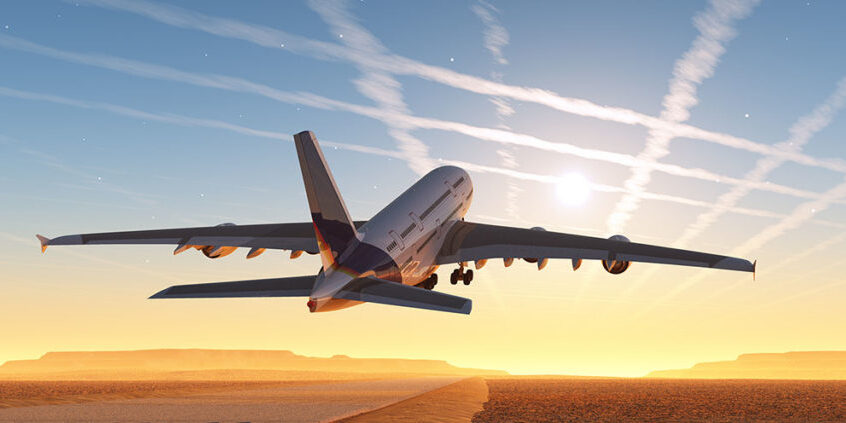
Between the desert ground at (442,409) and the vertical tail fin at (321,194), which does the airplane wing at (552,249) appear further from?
the vertical tail fin at (321,194)

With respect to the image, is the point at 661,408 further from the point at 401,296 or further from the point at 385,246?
the point at 401,296

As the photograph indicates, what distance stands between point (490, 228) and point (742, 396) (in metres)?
21.4

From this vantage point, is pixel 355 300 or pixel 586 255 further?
pixel 586 255

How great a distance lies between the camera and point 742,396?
4616cm

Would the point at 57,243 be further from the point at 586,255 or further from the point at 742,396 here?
the point at 742,396

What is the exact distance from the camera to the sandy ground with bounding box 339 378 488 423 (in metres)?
25.5

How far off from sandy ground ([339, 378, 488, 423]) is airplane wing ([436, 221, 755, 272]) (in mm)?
7402

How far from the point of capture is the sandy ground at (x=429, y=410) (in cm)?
2553

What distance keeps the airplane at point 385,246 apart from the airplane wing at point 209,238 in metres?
0.05

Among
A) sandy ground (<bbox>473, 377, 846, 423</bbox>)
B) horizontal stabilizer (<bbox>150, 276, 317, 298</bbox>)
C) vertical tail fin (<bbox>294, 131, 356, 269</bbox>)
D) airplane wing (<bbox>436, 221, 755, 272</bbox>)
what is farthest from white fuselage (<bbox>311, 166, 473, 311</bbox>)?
sandy ground (<bbox>473, 377, 846, 423</bbox>)

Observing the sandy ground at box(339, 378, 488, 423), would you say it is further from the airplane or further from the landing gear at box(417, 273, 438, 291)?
the landing gear at box(417, 273, 438, 291)

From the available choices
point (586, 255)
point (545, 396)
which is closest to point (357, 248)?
point (586, 255)

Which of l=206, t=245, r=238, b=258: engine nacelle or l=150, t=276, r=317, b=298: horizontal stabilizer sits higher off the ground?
l=206, t=245, r=238, b=258: engine nacelle

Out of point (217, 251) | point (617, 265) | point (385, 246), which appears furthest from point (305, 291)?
point (617, 265)
